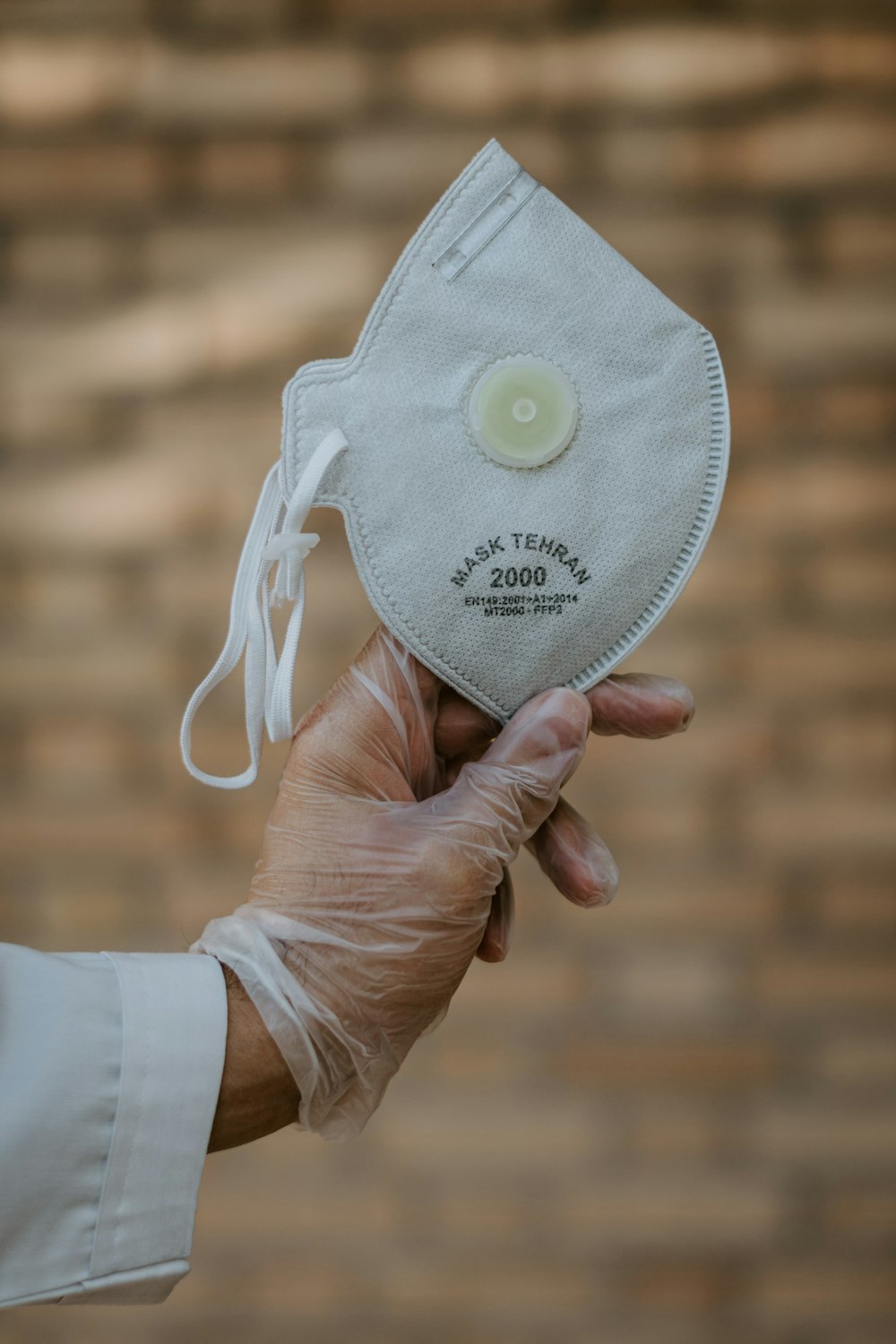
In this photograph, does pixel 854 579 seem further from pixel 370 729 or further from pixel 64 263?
pixel 64 263

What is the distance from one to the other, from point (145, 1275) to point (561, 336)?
79cm

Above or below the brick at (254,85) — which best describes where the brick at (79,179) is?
below

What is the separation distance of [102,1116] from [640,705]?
0.53 meters

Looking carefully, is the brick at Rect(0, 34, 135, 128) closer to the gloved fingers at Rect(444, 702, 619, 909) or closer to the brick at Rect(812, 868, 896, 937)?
the gloved fingers at Rect(444, 702, 619, 909)

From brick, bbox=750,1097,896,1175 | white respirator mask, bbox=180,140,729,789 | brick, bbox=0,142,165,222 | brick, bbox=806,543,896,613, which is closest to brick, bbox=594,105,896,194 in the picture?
brick, bbox=806,543,896,613

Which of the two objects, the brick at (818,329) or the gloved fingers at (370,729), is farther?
the brick at (818,329)

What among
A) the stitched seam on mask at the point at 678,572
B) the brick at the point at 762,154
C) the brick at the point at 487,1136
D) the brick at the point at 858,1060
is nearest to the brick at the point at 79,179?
the brick at the point at 762,154

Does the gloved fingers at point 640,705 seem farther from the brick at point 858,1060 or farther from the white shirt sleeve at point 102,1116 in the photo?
the brick at point 858,1060

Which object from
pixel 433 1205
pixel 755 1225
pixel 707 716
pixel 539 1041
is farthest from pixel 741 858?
pixel 433 1205

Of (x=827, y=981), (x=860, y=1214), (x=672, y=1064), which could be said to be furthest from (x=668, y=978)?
(x=860, y=1214)

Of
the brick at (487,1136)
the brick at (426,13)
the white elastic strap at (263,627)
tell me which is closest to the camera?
the white elastic strap at (263,627)

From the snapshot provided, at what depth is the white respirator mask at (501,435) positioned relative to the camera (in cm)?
90

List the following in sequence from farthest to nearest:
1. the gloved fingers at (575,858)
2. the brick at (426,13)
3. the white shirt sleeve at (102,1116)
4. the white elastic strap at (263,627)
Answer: the brick at (426,13) → the gloved fingers at (575,858) → the white elastic strap at (263,627) → the white shirt sleeve at (102,1116)

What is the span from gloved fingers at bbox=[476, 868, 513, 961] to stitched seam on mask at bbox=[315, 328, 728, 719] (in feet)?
0.68
